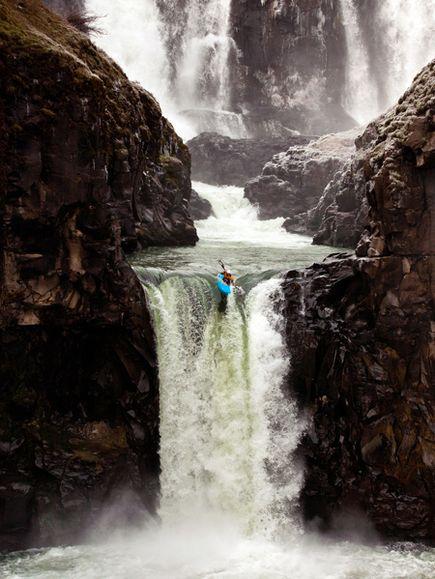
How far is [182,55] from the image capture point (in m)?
58.8

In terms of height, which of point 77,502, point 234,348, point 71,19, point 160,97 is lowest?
point 77,502

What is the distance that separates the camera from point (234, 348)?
45.5 feet

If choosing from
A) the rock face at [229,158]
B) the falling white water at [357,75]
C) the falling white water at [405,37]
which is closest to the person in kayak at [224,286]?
the rock face at [229,158]

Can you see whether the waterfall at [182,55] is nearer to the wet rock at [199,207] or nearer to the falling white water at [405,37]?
the falling white water at [405,37]

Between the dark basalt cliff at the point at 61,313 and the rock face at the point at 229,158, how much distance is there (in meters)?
34.6

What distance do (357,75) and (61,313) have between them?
2338 inches

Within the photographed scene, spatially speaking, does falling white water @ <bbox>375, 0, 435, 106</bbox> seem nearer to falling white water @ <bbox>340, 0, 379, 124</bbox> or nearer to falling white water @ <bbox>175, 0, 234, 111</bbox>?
falling white water @ <bbox>340, 0, 379, 124</bbox>

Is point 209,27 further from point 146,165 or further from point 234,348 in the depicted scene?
point 234,348

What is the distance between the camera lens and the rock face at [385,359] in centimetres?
1231

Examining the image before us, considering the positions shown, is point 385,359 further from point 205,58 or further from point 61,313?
point 205,58

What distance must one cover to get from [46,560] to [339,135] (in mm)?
38793

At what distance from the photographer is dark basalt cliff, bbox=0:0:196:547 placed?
11195 mm

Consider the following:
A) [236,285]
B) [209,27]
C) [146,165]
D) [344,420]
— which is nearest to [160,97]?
[209,27]

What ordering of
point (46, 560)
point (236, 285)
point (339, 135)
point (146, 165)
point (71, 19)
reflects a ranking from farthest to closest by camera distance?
point (339, 135) → point (146, 165) → point (71, 19) → point (236, 285) → point (46, 560)
